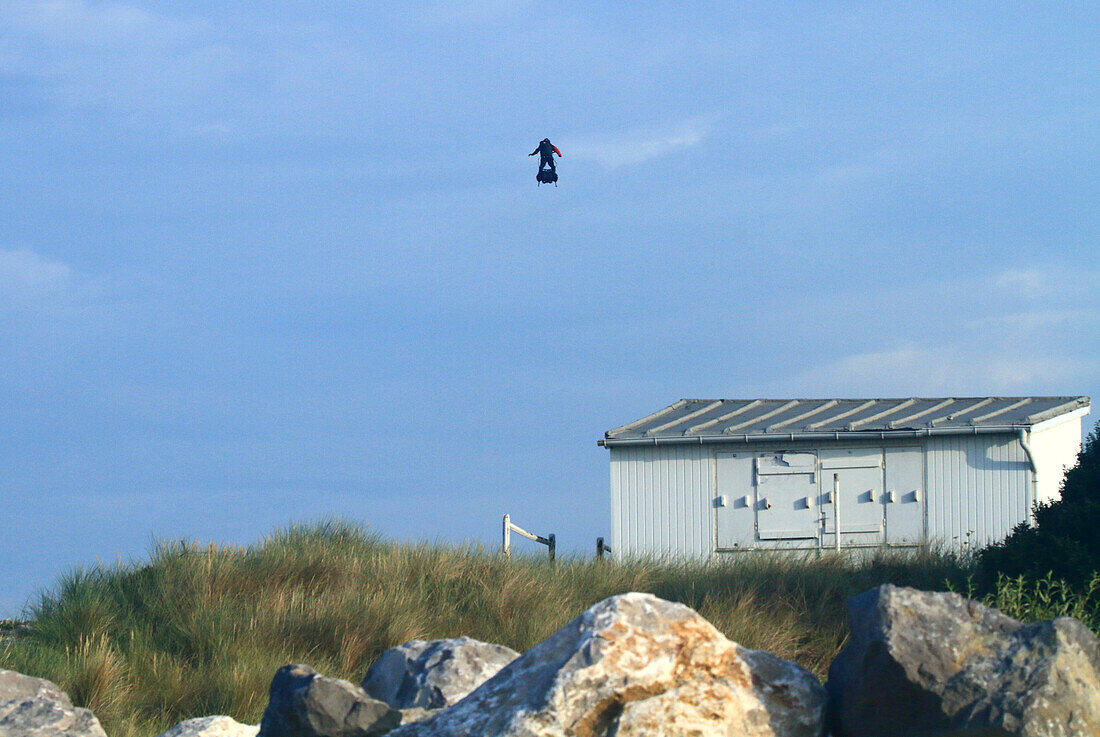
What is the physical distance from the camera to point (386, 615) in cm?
1091

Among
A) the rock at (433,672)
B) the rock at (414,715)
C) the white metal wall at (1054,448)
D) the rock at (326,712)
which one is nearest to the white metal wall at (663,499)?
the white metal wall at (1054,448)

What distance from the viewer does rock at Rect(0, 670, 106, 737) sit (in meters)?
6.26

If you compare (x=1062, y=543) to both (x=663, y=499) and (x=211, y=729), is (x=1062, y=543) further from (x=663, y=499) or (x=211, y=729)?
(x=663, y=499)

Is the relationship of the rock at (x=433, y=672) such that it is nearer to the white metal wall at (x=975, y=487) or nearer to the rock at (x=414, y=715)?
the rock at (x=414, y=715)

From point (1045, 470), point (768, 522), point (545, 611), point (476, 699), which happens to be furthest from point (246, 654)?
point (1045, 470)

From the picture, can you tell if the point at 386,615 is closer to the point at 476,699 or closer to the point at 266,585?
the point at 266,585

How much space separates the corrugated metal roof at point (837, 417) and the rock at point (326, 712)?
14.6m

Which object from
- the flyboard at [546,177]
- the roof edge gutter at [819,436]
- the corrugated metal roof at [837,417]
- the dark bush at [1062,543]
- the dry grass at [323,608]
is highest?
the flyboard at [546,177]

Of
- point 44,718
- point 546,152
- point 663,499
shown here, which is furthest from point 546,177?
point 44,718

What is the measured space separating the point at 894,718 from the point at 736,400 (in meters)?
18.8

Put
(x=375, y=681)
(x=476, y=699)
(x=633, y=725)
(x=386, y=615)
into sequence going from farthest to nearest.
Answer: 1. (x=386, y=615)
2. (x=375, y=681)
3. (x=476, y=699)
4. (x=633, y=725)

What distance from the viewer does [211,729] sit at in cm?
618

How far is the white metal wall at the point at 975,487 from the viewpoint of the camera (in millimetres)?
18172

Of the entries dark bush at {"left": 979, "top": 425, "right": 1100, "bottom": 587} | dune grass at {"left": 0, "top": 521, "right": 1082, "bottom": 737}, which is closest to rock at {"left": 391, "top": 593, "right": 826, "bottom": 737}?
dune grass at {"left": 0, "top": 521, "right": 1082, "bottom": 737}
